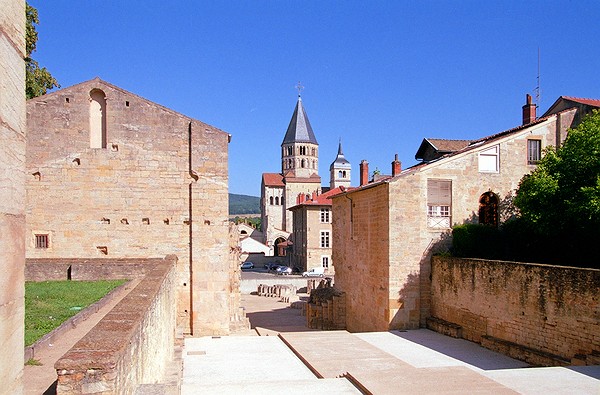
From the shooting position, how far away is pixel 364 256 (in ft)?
68.5

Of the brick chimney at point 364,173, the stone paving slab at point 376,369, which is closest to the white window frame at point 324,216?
the brick chimney at point 364,173

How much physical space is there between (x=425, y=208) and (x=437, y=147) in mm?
10827

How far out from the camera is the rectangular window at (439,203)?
723 inches

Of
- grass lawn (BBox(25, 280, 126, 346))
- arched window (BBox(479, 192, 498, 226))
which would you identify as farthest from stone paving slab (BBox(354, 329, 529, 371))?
grass lawn (BBox(25, 280, 126, 346))

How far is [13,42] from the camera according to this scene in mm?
2141

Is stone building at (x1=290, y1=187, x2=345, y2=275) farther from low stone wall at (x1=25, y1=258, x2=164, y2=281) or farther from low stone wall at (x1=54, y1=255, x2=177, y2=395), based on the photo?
low stone wall at (x1=54, y1=255, x2=177, y2=395)

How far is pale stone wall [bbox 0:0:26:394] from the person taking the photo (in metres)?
2.00

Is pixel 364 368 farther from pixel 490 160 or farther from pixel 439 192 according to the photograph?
pixel 490 160

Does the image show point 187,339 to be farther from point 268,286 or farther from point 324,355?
point 268,286

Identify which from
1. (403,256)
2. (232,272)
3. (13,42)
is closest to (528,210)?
(403,256)

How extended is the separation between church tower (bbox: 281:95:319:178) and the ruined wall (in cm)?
7472

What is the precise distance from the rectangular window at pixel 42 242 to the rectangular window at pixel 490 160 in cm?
1472

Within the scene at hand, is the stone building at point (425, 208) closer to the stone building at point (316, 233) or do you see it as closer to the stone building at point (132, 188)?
the stone building at point (132, 188)

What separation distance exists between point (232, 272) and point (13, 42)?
764 inches
